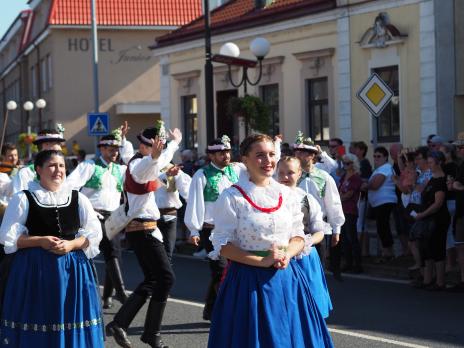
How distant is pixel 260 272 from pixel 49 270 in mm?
1658

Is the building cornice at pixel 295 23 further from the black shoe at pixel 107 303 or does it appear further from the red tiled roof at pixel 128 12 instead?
the red tiled roof at pixel 128 12

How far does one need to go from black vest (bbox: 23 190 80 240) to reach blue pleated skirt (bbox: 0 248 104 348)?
0.14 meters

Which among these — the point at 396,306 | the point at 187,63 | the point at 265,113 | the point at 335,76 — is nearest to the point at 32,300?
the point at 396,306

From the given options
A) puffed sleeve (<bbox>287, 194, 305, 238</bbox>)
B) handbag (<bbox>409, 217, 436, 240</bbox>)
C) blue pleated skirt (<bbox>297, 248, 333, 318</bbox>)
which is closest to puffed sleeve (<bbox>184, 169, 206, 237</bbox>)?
blue pleated skirt (<bbox>297, 248, 333, 318</bbox>)

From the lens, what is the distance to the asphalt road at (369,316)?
360 inches

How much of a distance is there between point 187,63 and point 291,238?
23112 millimetres

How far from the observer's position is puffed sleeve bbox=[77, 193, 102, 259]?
7.34m

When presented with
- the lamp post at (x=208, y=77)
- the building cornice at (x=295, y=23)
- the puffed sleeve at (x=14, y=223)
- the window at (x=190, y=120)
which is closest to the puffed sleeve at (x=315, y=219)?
the puffed sleeve at (x=14, y=223)

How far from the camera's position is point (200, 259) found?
54.5ft

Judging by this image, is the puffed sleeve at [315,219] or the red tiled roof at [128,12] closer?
the puffed sleeve at [315,219]

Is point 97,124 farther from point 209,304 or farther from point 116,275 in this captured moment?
point 209,304

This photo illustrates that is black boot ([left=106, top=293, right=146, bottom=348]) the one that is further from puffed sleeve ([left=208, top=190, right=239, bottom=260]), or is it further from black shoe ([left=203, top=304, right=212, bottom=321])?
puffed sleeve ([left=208, top=190, right=239, bottom=260])

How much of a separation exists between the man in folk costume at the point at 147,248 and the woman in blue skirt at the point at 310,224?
1.08 m

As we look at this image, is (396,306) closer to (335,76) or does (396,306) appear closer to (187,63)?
(335,76)
